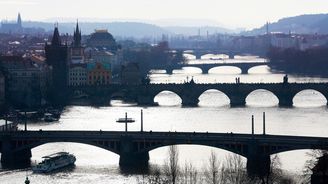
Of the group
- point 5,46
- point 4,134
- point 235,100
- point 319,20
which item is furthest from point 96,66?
point 319,20

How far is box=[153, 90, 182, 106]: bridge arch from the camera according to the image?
169 ft

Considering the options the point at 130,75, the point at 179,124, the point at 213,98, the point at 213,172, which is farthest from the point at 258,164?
the point at 130,75

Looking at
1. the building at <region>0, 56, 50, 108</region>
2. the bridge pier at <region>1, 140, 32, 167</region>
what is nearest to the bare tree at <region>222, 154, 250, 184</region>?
the bridge pier at <region>1, 140, 32, 167</region>

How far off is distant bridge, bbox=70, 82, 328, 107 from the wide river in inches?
20.7

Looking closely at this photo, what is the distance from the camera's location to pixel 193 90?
5238cm

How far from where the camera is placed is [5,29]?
17488 centimetres

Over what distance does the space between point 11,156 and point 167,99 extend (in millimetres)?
23736

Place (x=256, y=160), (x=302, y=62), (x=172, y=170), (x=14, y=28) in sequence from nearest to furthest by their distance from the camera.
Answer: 1. (x=172, y=170)
2. (x=256, y=160)
3. (x=302, y=62)
4. (x=14, y=28)

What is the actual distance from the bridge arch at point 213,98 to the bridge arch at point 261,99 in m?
1.19

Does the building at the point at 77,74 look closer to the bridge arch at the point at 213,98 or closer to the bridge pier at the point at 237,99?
the bridge arch at the point at 213,98

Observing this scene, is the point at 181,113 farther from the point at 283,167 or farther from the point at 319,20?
the point at 319,20

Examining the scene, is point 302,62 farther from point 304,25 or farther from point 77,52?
point 304,25

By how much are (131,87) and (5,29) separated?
124 meters

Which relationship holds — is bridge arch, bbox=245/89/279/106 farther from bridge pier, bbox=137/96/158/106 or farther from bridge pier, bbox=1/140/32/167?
bridge pier, bbox=1/140/32/167
